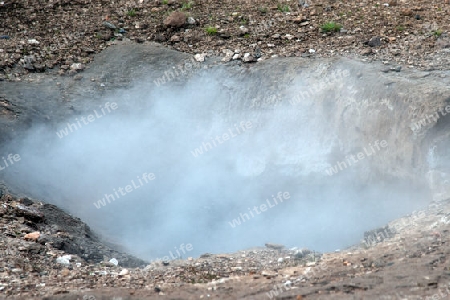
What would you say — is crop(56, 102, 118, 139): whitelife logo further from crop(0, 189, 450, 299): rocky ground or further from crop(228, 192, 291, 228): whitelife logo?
crop(228, 192, 291, 228): whitelife logo

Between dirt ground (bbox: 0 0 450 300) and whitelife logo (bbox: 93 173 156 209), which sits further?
whitelife logo (bbox: 93 173 156 209)

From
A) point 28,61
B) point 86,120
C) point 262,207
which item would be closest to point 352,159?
point 262,207

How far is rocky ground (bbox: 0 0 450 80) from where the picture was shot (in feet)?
32.6

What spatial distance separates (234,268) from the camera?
634 centimetres

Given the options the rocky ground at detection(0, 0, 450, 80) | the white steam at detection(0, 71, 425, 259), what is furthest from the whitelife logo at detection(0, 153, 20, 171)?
the rocky ground at detection(0, 0, 450, 80)

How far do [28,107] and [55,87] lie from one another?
0.70m

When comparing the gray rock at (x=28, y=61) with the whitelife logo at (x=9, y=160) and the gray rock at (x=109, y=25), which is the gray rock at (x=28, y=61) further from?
the whitelife logo at (x=9, y=160)

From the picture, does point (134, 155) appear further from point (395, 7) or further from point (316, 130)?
point (395, 7)

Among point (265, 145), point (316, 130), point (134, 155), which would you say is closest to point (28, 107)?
point (134, 155)

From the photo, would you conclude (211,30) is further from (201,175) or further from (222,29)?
(201,175)

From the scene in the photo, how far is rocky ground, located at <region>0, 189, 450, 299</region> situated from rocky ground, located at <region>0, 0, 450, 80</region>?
3565 millimetres

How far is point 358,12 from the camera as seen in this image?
34.8ft

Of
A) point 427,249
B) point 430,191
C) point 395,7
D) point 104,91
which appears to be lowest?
point 427,249

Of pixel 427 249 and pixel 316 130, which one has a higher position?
pixel 316 130
